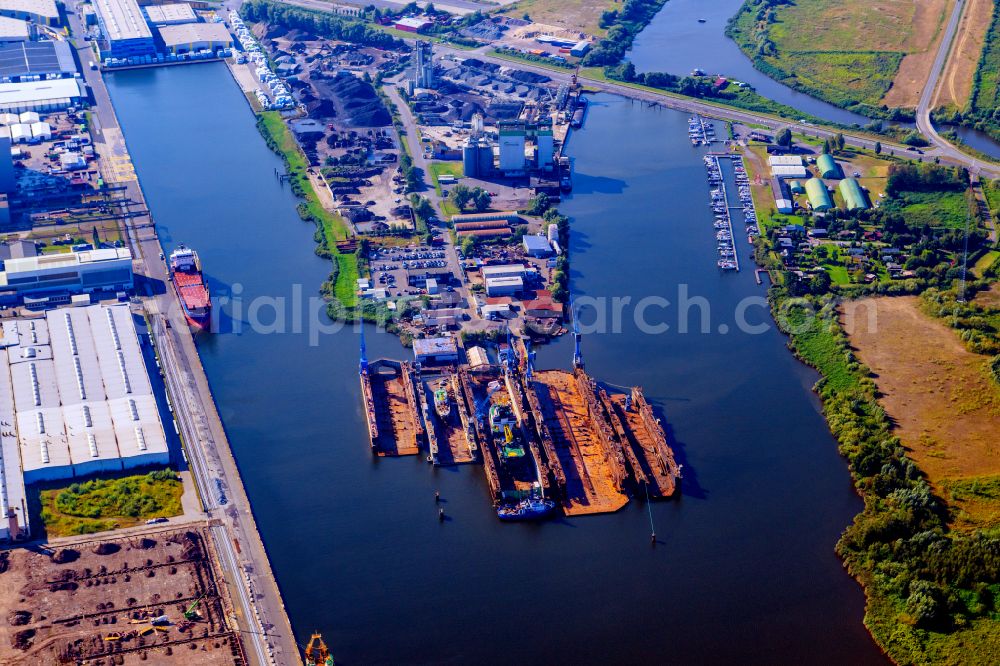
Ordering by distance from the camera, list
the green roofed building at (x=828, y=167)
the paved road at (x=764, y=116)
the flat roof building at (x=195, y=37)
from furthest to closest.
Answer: the flat roof building at (x=195, y=37) < the paved road at (x=764, y=116) < the green roofed building at (x=828, y=167)

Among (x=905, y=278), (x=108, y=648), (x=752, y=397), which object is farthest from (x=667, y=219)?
(x=108, y=648)

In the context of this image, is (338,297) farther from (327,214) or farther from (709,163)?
(709,163)

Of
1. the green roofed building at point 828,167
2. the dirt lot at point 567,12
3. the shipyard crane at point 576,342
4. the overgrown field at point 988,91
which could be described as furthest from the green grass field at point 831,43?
the shipyard crane at point 576,342

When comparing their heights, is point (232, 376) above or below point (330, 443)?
above

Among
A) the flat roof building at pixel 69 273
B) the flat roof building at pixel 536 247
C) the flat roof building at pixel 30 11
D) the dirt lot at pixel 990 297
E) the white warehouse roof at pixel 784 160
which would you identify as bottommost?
the dirt lot at pixel 990 297

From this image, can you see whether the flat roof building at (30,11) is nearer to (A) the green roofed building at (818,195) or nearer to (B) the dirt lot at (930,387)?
(A) the green roofed building at (818,195)
